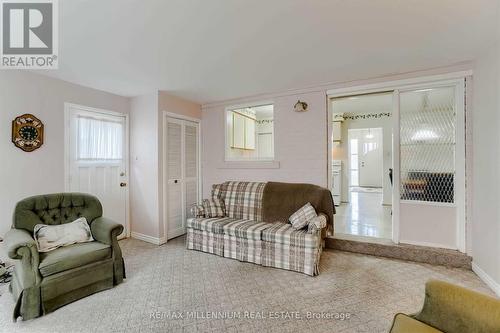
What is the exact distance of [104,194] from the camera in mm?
Result: 3793

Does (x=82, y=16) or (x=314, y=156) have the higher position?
(x=82, y=16)

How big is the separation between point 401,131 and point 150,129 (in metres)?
3.75

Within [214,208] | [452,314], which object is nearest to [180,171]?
[214,208]

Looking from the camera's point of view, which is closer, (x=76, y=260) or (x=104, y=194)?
(x=76, y=260)

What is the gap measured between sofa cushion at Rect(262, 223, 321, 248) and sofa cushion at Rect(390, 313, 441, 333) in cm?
141

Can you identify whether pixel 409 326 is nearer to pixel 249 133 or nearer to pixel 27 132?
pixel 27 132

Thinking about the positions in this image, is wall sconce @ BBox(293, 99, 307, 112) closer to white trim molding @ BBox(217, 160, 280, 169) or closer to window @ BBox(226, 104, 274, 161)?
window @ BBox(226, 104, 274, 161)

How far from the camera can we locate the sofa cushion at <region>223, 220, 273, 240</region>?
3.03m

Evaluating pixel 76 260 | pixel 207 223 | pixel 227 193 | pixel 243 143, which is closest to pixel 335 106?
pixel 243 143

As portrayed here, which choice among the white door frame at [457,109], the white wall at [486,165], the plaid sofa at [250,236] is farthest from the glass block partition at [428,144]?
the plaid sofa at [250,236]

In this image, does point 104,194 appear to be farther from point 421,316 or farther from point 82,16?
point 421,316

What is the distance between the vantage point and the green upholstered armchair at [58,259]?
1.96 m

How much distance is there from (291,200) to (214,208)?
1.20m

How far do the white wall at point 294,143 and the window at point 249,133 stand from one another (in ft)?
0.62
